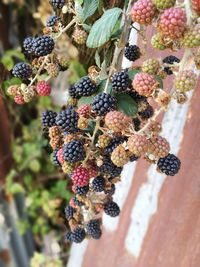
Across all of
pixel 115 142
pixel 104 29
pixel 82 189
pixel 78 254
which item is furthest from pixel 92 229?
pixel 78 254

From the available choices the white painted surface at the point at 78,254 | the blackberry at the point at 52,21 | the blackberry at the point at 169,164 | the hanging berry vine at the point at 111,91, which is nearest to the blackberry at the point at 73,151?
the hanging berry vine at the point at 111,91

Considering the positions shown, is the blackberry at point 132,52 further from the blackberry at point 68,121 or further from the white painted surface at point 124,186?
the white painted surface at point 124,186

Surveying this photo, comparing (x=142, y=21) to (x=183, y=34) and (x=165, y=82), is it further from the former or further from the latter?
(x=165, y=82)

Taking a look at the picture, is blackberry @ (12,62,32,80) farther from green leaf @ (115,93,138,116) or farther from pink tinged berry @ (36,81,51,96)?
green leaf @ (115,93,138,116)

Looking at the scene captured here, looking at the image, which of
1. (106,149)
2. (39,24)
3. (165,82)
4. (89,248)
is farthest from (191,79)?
(39,24)

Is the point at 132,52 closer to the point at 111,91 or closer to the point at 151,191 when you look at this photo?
the point at 111,91
